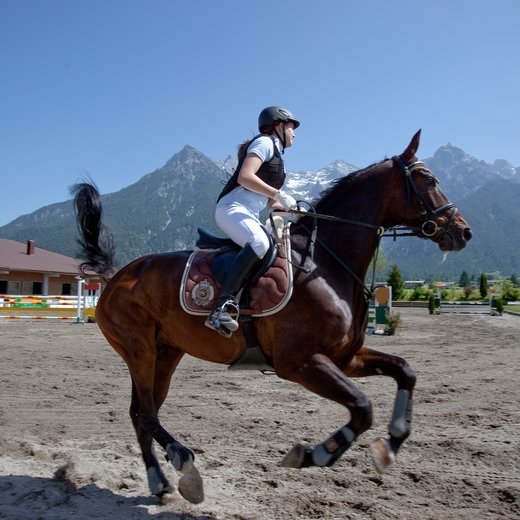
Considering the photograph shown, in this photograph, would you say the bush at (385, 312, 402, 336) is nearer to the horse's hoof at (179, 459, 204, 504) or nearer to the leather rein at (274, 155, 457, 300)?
the leather rein at (274, 155, 457, 300)

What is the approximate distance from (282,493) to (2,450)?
9.90 feet

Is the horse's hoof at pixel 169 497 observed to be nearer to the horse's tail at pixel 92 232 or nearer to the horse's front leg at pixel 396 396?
the horse's front leg at pixel 396 396

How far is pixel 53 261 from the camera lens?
46281 mm

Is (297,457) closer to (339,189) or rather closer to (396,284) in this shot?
(339,189)

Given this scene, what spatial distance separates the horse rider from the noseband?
1008mm

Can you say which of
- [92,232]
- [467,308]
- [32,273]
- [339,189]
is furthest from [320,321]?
[32,273]

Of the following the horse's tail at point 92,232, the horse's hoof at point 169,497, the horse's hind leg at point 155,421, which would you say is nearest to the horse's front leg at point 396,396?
the horse's hind leg at point 155,421

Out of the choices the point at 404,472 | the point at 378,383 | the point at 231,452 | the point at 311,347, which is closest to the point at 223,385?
the point at 378,383

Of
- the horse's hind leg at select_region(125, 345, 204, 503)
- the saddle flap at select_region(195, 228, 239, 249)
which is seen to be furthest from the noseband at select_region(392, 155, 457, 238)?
the horse's hind leg at select_region(125, 345, 204, 503)

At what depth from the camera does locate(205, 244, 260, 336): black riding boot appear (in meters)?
4.48

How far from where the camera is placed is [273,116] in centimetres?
Result: 489

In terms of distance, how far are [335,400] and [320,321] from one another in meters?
0.61

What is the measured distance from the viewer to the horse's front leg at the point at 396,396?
13.3 feet

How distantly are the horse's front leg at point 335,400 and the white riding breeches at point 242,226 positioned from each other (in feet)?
3.34
